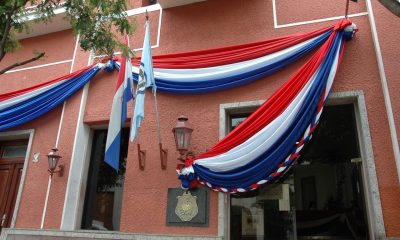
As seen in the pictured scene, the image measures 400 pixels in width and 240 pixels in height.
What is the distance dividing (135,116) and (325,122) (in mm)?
3011

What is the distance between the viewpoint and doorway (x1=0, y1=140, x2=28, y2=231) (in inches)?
286

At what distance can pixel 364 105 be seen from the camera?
5.34m

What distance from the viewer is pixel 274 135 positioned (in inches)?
206

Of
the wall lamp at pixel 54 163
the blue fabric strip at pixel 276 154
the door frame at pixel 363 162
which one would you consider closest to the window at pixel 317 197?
the door frame at pixel 363 162

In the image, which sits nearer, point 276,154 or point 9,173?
point 276,154

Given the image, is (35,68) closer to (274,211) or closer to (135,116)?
(135,116)

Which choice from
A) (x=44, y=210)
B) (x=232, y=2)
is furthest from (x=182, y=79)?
(x=44, y=210)

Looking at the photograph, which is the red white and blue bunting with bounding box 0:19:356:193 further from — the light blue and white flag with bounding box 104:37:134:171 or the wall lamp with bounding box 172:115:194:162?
the light blue and white flag with bounding box 104:37:134:171

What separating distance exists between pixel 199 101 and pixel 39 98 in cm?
341

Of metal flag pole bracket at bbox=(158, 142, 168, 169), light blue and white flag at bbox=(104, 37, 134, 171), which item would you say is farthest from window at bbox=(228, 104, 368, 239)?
light blue and white flag at bbox=(104, 37, 134, 171)

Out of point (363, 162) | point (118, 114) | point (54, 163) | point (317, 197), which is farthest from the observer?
point (54, 163)

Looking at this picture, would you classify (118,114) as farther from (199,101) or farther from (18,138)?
(18,138)

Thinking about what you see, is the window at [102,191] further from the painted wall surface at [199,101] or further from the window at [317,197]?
the window at [317,197]

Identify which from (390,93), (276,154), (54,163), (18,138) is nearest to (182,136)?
(276,154)
